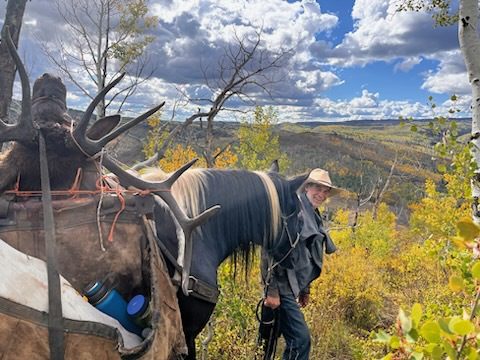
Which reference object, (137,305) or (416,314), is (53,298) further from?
(416,314)

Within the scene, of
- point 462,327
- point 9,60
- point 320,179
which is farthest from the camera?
point 9,60

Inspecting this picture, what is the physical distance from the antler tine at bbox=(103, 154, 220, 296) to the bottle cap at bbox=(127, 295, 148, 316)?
0.26 m

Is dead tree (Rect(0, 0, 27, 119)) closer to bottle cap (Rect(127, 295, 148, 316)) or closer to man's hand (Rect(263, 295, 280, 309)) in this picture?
man's hand (Rect(263, 295, 280, 309))

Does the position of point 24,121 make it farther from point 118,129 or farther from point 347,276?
point 347,276

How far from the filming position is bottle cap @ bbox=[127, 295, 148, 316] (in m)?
1.89

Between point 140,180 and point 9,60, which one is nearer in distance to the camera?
point 140,180

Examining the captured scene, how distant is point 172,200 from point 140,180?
0.20m

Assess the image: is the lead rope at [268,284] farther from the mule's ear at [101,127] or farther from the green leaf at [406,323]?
the green leaf at [406,323]

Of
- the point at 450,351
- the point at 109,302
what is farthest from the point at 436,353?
the point at 109,302

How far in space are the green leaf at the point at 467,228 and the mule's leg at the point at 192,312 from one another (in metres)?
1.83

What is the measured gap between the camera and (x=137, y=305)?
1.90 meters

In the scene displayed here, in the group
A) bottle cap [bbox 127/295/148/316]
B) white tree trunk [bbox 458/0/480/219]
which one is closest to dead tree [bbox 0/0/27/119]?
bottle cap [bbox 127/295/148/316]

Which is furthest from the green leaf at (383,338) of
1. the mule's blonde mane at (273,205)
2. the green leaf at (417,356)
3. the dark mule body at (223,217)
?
the mule's blonde mane at (273,205)

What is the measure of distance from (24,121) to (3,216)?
1.43ft
